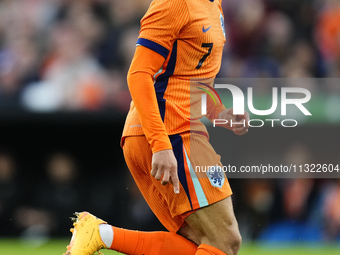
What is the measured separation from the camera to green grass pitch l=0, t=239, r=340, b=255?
4.69 meters

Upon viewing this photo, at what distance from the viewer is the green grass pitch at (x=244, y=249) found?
4.69 m

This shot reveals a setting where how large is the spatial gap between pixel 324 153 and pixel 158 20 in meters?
3.98

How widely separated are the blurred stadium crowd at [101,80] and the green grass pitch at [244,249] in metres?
0.25

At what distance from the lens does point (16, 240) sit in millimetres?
5215

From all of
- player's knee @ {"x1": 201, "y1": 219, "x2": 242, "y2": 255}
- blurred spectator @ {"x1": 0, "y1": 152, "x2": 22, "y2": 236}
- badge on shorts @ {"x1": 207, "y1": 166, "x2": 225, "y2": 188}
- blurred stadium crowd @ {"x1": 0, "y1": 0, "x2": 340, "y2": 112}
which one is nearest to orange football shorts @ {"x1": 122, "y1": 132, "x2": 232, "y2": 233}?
badge on shorts @ {"x1": 207, "y1": 166, "x2": 225, "y2": 188}

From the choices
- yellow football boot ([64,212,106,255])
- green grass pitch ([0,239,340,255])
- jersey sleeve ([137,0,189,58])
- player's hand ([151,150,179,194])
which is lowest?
green grass pitch ([0,239,340,255])

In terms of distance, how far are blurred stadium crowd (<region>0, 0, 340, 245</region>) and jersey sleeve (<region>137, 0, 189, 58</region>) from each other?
2992 millimetres

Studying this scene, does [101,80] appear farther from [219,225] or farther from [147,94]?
[219,225]

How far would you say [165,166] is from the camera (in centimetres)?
218

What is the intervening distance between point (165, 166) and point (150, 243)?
0.70 m

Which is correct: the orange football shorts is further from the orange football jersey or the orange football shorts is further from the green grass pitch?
the green grass pitch

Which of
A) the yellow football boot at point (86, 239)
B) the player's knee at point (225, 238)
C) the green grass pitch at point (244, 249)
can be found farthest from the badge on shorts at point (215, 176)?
the green grass pitch at point (244, 249)

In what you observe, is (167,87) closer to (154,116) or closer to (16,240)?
(154,116)

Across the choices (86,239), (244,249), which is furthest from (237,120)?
(244,249)
